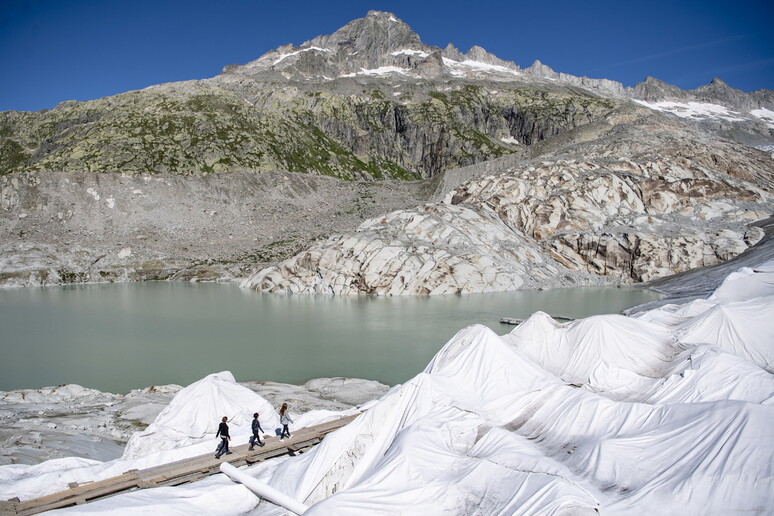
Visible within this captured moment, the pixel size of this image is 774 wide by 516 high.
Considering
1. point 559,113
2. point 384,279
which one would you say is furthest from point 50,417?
point 559,113

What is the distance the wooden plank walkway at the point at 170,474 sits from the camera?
12781mm

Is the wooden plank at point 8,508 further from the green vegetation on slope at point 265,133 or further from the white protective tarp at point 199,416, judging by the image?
the green vegetation on slope at point 265,133

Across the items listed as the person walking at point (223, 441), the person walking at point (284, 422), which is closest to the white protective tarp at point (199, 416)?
the person walking at point (284, 422)

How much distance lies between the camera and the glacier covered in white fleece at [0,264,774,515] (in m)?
10.6

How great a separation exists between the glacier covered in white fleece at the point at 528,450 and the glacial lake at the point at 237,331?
43.5 ft

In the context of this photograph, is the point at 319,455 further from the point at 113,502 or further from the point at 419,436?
the point at 113,502

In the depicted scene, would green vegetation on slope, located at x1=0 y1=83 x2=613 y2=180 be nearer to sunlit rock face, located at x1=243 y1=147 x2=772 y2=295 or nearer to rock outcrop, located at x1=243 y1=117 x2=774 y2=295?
rock outcrop, located at x1=243 y1=117 x2=774 y2=295

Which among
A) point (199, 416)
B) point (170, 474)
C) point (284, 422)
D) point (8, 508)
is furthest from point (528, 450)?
point (8, 508)

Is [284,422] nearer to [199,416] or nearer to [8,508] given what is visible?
[199,416]

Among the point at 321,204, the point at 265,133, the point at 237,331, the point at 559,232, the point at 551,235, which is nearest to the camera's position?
the point at 237,331

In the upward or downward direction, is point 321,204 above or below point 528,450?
above

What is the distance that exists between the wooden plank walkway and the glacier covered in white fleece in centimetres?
104

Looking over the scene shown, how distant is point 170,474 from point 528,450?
10.8 m

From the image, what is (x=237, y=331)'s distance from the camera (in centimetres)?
4594
